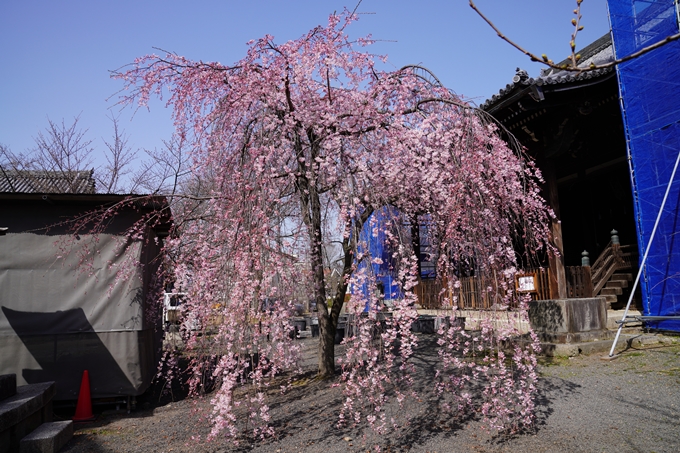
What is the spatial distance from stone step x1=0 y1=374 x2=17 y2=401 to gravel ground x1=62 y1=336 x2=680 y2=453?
0.95m

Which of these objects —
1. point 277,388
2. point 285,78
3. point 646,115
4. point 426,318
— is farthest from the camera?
point 426,318

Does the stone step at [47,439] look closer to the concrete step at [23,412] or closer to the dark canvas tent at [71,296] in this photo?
the concrete step at [23,412]

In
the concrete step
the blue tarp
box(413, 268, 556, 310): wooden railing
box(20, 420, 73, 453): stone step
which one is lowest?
box(20, 420, 73, 453): stone step

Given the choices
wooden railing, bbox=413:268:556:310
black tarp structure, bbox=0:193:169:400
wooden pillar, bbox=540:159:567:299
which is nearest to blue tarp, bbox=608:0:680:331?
wooden pillar, bbox=540:159:567:299

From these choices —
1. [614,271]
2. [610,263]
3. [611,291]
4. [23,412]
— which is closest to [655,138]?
[610,263]

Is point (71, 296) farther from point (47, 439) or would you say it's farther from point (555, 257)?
point (555, 257)

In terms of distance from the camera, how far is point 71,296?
7.07 meters

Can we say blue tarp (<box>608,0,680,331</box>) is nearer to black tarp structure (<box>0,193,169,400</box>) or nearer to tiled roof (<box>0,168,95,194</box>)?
black tarp structure (<box>0,193,169,400</box>)

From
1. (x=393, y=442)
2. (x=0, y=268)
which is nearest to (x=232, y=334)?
(x=393, y=442)

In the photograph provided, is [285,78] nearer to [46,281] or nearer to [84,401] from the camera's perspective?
[46,281]

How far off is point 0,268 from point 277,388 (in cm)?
453

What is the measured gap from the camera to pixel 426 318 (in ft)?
40.2

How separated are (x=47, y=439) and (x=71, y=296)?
8.40ft

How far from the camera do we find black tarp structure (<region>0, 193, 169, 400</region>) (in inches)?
269
